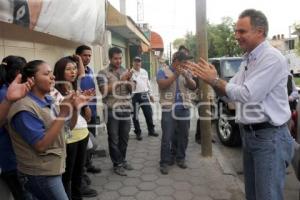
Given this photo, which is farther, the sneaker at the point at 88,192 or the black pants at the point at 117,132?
the black pants at the point at 117,132

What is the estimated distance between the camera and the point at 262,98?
102 inches

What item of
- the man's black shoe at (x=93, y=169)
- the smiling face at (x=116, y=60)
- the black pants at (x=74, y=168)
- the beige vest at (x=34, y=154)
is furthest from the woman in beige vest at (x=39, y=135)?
the man's black shoe at (x=93, y=169)

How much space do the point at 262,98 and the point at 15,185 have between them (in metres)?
2.10

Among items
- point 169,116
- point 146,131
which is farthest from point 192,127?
point 169,116

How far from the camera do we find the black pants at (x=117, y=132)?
4707 mm

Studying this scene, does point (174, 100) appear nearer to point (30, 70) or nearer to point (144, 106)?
point (144, 106)

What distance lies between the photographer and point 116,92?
4695 millimetres

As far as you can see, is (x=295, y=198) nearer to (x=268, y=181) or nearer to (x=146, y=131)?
(x=268, y=181)

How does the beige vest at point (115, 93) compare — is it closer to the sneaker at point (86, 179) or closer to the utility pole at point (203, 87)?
the sneaker at point (86, 179)

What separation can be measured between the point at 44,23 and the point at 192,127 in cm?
561

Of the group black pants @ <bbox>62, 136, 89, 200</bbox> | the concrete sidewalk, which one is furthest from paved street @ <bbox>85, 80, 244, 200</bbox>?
black pants @ <bbox>62, 136, 89, 200</bbox>

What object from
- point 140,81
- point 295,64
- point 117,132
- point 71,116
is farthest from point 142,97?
point 295,64

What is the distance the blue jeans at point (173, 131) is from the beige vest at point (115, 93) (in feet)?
2.21

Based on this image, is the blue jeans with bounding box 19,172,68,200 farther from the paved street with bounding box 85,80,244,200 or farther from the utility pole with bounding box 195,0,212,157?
the utility pole with bounding box 195,0,212,157
